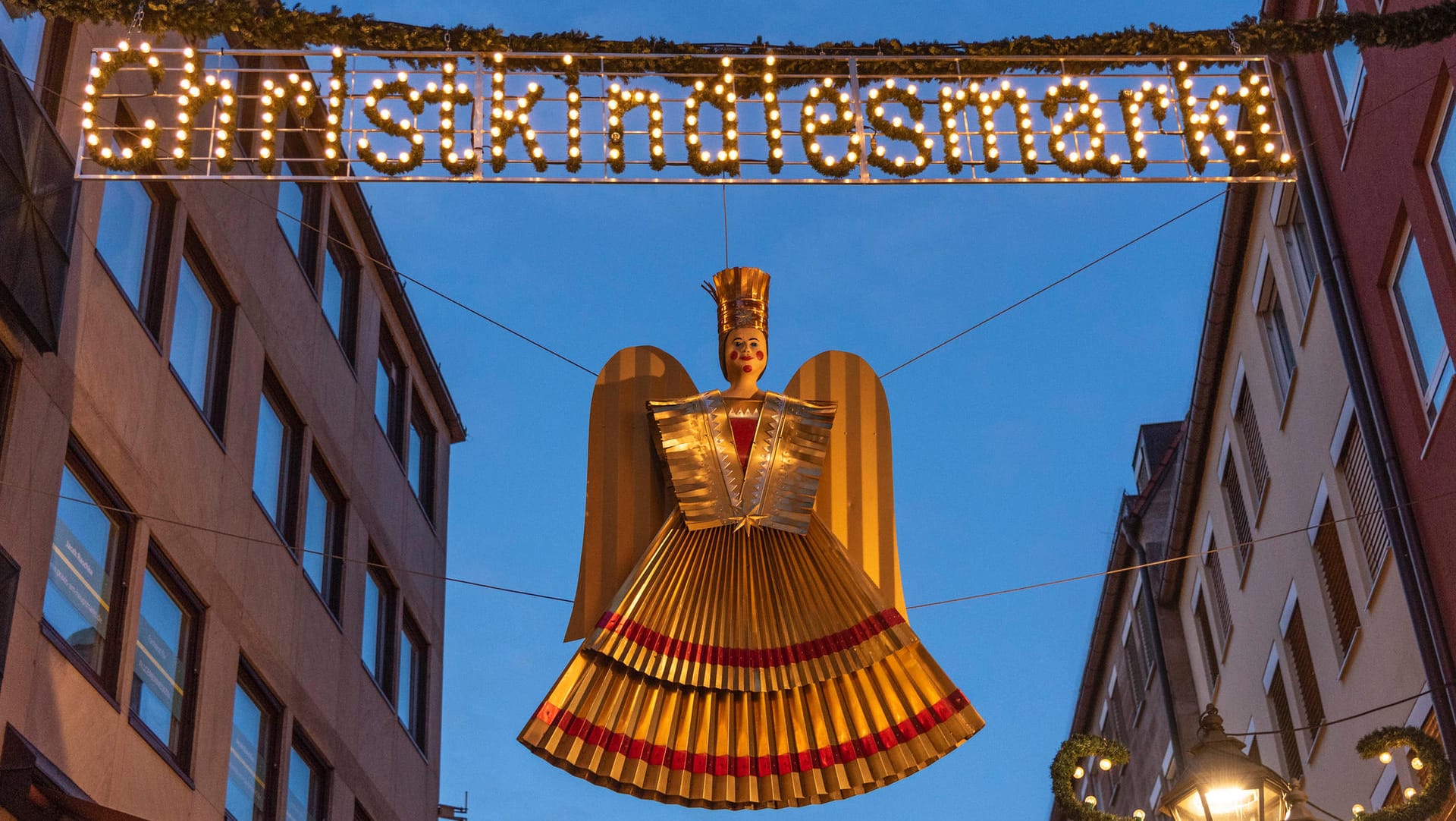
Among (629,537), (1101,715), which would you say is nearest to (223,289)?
(629,537)

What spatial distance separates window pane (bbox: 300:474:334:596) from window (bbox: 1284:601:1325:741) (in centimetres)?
1258

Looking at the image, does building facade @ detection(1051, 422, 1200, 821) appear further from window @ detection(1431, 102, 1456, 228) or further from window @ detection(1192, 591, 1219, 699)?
window @ detection(1431, 102, 1456, 228)

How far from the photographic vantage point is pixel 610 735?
424 inches

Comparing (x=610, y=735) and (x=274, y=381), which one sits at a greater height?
(x=274, y=381)

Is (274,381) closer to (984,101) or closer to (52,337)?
(52,337)

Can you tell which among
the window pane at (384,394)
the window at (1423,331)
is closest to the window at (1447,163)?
the window at (1423,331)

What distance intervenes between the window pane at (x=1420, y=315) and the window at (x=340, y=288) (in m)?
13.8

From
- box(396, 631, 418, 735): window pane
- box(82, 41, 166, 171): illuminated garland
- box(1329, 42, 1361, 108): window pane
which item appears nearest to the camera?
box(82, 41, 166, 171): illuminated garland

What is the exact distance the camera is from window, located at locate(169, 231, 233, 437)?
728 inches

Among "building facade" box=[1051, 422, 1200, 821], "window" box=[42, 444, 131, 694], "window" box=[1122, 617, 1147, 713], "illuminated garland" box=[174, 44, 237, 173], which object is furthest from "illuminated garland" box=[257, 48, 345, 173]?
"window" box=[1122, 617, 1147, 713]

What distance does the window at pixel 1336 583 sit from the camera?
2014cm

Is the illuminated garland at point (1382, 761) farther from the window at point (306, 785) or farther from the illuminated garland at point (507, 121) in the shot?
the window at point (306, 785)

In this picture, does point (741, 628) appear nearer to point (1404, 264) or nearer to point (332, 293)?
point (1404, 264)

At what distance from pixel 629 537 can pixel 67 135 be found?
787 centimetres
